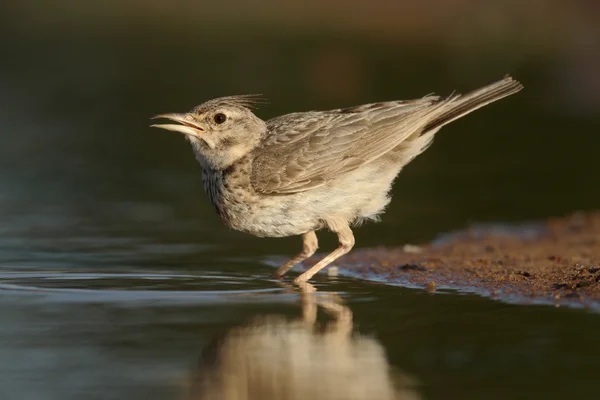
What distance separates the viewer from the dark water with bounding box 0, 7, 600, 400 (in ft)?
17.6

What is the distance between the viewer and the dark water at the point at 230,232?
5379 millimetres

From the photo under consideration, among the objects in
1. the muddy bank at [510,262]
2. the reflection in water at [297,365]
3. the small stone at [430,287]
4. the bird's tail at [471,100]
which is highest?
the bird's tail at [471,100]

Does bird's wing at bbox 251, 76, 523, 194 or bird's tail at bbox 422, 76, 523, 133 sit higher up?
bird's tail at bbox 422, 76, 523, 133

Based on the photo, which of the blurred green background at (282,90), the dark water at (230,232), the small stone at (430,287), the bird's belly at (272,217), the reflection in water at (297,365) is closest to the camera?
the reflection in water at (297,365)

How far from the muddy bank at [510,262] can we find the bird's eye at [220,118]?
1.54m

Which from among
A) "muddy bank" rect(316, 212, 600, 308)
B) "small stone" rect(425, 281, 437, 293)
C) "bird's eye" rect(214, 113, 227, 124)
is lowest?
"small stone" rect(425, 281, 437, 293)

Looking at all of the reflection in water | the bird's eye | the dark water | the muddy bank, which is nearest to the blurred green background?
the dark water

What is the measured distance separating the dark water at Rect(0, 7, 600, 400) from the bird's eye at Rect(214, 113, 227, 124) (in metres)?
1.11

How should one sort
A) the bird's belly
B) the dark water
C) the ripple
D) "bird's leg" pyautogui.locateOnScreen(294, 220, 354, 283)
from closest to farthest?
the dark water, the ripple, the bird's belly, "bird's leg" pyautogui.locateOnScreen(294, 220, 354, 283)

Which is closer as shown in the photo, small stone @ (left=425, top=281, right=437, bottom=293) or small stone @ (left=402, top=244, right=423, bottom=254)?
small stone @ (left=425, top=281, right=437, bottom=293)

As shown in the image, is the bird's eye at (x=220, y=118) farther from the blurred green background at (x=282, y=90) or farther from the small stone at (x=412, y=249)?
the small stone at (x=412, y=249)

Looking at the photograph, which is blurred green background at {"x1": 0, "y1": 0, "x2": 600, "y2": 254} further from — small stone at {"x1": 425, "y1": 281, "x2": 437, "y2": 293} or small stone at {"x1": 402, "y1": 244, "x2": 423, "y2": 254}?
small stone at {"x1": 425, "y1": 281, "x2": 437, "y2": 293}

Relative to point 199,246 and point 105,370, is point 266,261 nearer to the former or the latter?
point 199,246

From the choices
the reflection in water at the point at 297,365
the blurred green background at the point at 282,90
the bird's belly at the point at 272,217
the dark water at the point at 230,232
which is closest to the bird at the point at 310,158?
the bird's belly at the point at 272,217
